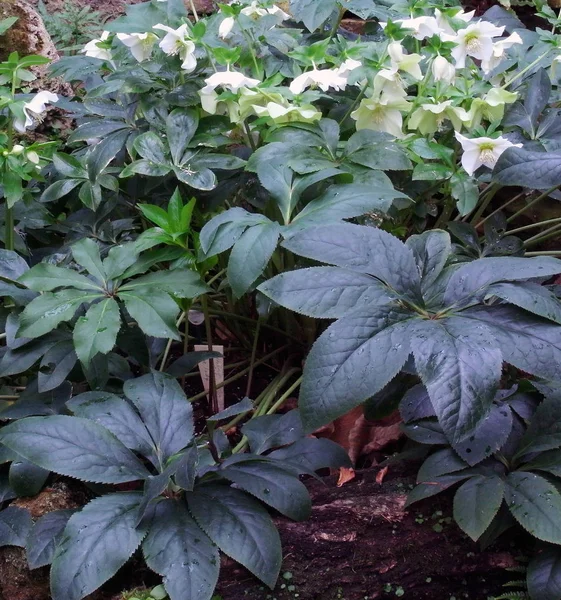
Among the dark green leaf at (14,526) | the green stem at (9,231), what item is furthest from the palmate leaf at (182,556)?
the green stem at (9,231)

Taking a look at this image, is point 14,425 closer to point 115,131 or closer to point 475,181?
point 115,131

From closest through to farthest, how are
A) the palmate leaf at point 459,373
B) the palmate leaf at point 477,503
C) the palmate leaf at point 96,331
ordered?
the palmate leaf at point 459,373 < the palmate leaf at point 477,503 < the palmate leaf at point 96,331

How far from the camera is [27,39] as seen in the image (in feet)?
6.44

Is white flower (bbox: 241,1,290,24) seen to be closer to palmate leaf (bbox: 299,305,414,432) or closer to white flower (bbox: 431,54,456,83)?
white flower (bbox: 431,54,456,83)

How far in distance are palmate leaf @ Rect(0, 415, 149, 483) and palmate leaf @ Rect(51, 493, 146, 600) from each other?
43 millimetres

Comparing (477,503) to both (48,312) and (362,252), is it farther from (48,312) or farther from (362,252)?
(48,312)

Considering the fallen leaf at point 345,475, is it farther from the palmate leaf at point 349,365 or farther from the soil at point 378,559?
the palmate leaf at point 349,365

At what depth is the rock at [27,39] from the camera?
1.94 metres

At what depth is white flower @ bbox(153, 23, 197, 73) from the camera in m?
1.28

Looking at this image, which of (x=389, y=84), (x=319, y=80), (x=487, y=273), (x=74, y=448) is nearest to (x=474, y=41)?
(x=389, y=84)

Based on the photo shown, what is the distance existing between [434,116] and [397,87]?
3.9 inches

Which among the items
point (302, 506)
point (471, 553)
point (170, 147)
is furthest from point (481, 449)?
point (170, 147)

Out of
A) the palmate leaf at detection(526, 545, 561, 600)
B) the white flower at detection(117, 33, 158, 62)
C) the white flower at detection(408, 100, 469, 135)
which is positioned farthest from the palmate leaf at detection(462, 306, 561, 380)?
the white flower at detection(117, 33, 158, 62)

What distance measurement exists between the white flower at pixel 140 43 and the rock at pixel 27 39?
2.14 ft
